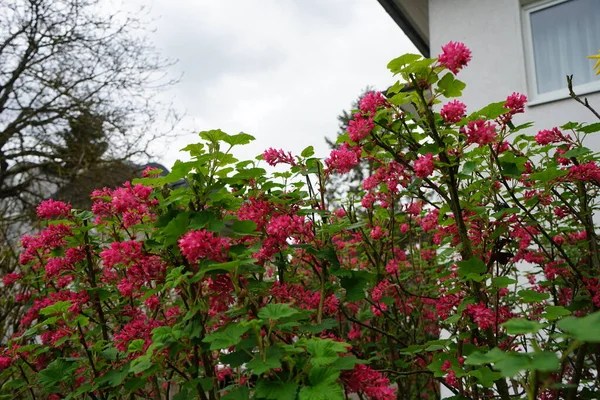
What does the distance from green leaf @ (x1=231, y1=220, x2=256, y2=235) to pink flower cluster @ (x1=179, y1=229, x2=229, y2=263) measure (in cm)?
13

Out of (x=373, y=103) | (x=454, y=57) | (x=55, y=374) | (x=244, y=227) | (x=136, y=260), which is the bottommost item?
(x=55, y=374)

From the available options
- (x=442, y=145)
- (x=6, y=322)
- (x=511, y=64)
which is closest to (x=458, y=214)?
(x=442, y=145)

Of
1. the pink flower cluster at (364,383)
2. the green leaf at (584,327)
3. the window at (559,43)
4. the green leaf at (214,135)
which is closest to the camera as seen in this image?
the green leaf at (584,327)

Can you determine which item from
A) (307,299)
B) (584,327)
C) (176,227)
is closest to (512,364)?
(584,327)

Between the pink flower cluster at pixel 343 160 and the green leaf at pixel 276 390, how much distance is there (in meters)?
1.19

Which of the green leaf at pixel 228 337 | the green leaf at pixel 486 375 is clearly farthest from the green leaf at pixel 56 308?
the green leaf at pixel 486 375

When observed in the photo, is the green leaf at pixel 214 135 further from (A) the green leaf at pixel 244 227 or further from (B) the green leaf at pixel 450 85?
(B) the green leaf at pixel 450 85

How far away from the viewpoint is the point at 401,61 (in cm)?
218

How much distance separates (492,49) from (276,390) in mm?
5203

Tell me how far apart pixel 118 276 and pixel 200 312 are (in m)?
1.09

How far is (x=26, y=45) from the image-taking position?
11.1 m

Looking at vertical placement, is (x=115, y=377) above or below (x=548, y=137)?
below

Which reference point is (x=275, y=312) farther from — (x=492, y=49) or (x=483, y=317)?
(x=492, y=49)

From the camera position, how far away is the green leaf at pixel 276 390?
1.57 meters
